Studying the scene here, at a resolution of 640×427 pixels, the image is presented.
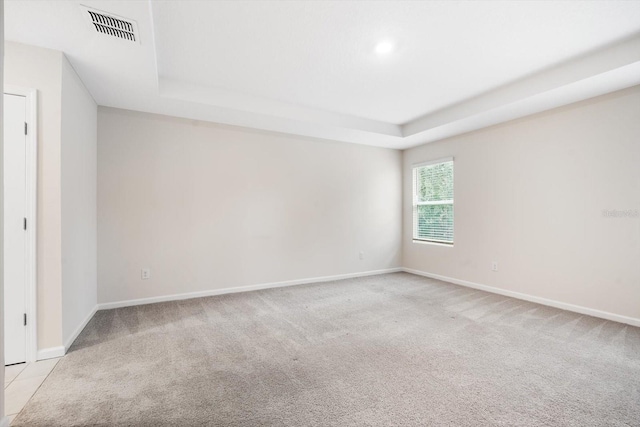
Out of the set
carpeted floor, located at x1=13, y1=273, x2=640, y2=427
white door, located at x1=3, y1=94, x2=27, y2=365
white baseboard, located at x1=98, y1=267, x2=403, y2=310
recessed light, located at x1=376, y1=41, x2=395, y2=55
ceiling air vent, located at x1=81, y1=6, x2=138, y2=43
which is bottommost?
carpeted floor, located at x1=13, y1=273, x2=640, y2=427

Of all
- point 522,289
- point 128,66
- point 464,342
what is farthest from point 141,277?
point 522,289

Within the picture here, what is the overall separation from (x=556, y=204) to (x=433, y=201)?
1.89 meters

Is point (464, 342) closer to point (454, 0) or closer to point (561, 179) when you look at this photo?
point (561, 179)

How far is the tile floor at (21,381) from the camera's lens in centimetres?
170

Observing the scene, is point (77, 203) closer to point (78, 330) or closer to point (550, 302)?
point (78, 330)

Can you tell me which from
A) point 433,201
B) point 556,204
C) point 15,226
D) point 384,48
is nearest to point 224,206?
point 15,226

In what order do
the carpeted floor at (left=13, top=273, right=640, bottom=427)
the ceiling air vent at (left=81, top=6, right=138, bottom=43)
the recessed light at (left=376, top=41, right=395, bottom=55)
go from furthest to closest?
the recessed light at (left=376, top=41, right=395, bottom=55) < the ceiling air vent at (left=81, top=6, right=138, bottom=43) < the carpeted floor at (left=13, top=273, right=640, bottom=427)

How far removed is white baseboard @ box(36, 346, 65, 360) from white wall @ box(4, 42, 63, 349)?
1.1 inches

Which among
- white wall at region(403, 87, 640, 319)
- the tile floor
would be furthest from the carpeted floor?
white wall at region(403, 87, 640, 319)

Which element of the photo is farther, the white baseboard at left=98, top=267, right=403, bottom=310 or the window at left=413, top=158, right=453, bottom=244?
the window at left=413, top=158, right=453, bottom=244

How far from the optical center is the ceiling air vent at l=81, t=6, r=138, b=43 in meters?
1.93

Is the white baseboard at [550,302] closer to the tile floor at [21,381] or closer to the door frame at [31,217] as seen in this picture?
the tile floor at [21,381]

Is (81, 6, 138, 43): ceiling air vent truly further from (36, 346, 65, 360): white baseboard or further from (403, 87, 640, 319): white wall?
(403, 87, 640, 319): white wall

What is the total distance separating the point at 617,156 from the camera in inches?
120
